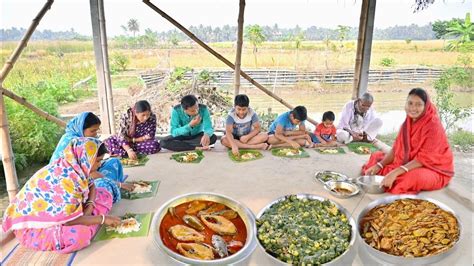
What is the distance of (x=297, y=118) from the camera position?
14.8 feet

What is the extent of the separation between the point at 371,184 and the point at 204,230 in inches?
75.8

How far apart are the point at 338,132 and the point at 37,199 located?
4.16 metres

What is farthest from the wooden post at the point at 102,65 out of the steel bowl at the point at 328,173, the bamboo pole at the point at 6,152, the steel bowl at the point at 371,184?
the steel bowl at the point at 371,184

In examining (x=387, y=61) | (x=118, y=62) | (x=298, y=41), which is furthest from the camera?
(x=387, y=61)

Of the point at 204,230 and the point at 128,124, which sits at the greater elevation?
the point at 128,124

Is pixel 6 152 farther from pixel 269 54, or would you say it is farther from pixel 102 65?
pixel 269 54

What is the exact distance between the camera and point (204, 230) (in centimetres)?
238

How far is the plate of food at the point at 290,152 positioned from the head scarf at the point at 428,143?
136cm

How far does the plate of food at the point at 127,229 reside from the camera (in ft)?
8.73

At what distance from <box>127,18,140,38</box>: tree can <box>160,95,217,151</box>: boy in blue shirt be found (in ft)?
9.99

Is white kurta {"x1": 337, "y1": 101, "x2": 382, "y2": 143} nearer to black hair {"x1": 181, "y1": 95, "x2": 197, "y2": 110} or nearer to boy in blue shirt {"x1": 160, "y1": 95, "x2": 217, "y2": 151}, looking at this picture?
boy in blue shirt {"x1": 160, "y1": 95, "x2": 217, "y2": 151}

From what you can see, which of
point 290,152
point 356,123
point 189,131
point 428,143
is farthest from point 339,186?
point 189,131

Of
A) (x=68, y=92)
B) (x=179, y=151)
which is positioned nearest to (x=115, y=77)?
(x=68, y=92)

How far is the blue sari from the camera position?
9.59ft
